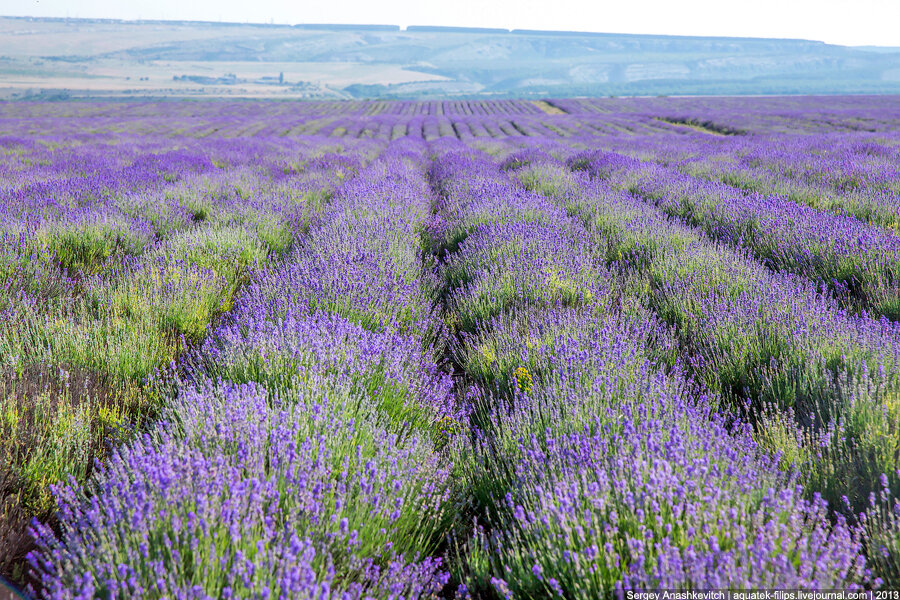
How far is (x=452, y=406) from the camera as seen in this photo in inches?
88.9

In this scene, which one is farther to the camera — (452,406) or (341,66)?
(341,66)

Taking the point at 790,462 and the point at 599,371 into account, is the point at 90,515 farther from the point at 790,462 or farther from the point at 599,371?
the point at 790,462

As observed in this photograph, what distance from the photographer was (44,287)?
3355 millimetres

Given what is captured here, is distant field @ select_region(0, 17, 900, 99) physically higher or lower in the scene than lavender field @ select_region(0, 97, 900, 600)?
higher

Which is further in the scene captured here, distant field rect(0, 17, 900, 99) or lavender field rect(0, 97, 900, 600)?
distant field rect(0, 17, 900, 99)

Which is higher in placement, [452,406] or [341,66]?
[341,66]

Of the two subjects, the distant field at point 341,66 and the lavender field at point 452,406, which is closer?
the lavender field at point 452,406

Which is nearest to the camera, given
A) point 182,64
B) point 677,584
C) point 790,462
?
point 677,584

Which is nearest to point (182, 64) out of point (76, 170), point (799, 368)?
point (76, 170)

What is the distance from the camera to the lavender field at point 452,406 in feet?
3.90

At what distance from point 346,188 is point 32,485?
5354 millimetres

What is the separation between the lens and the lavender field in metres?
1.19

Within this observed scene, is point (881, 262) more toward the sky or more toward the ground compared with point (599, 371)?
more toward the sky

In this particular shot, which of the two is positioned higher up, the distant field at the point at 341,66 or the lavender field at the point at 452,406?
the distant field at the point at 341,66
